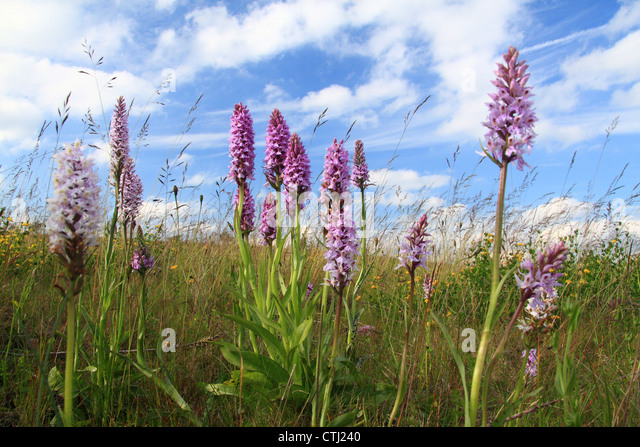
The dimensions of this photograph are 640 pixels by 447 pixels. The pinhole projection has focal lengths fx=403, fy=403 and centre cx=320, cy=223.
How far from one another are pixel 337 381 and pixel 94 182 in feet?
6.79

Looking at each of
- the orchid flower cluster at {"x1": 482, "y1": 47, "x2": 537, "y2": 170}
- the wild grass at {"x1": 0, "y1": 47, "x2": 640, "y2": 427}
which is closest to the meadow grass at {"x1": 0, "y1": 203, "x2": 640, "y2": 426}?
the wild grass at {"x1": 0, "y1": 47, "x2": 640, "y2": 427}

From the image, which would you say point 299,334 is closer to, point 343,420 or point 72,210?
point 343,420

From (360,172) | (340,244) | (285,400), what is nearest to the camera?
(340,244)

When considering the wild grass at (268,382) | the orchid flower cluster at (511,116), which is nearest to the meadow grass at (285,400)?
the wild grass at (268,382)

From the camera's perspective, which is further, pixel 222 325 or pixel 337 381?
pixel 222 325

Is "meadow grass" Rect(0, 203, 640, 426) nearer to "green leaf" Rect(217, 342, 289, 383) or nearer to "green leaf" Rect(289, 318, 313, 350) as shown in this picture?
"green leaf" Rect(217, 342, 289, 383)

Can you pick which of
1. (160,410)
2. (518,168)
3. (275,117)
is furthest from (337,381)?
(275,117)

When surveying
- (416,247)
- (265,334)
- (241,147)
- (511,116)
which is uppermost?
(241,147)

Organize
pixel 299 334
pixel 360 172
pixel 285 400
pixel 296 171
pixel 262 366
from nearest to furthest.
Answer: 1. pixel 285 400
2. pixel 299 334
3. pixel 262 366
4. pixel 296 171
5. pixel 360 172

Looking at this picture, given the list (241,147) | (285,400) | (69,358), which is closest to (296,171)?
(241,147)

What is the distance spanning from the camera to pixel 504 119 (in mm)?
1870

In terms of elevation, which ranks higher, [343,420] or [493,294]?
[493,294]

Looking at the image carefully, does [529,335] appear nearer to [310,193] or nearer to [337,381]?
[337,381]
